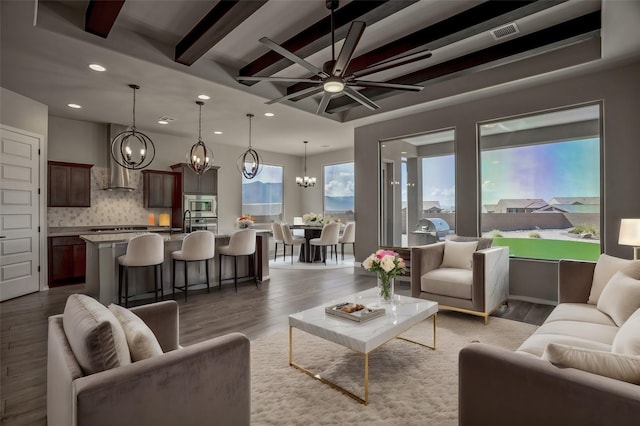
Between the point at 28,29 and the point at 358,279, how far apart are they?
5383 mm

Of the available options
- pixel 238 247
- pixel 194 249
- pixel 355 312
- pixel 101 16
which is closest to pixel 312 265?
pixel 238 247

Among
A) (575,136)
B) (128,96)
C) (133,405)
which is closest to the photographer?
(133,405)

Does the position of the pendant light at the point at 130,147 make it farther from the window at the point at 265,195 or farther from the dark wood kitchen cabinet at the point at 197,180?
the window at the point at 265,195

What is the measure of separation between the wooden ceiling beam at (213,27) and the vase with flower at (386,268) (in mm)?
2437

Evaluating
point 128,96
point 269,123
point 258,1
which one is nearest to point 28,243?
point 128,96

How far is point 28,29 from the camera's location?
3.13 meters

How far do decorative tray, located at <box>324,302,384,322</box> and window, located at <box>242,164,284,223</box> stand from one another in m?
6.82

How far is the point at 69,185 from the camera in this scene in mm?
A: 6020

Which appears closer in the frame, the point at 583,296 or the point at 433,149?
the point at 583,296

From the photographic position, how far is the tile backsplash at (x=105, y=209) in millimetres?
6195

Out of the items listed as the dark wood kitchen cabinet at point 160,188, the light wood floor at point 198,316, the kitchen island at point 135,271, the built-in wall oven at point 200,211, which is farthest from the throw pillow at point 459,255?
the dark wood kitchen cabinet at point 160,188

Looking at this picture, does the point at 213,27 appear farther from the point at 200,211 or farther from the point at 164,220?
the point at 164,220

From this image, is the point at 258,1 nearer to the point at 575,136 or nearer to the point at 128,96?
the point at 128,96

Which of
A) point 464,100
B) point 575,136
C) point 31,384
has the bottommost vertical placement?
point 31,384
